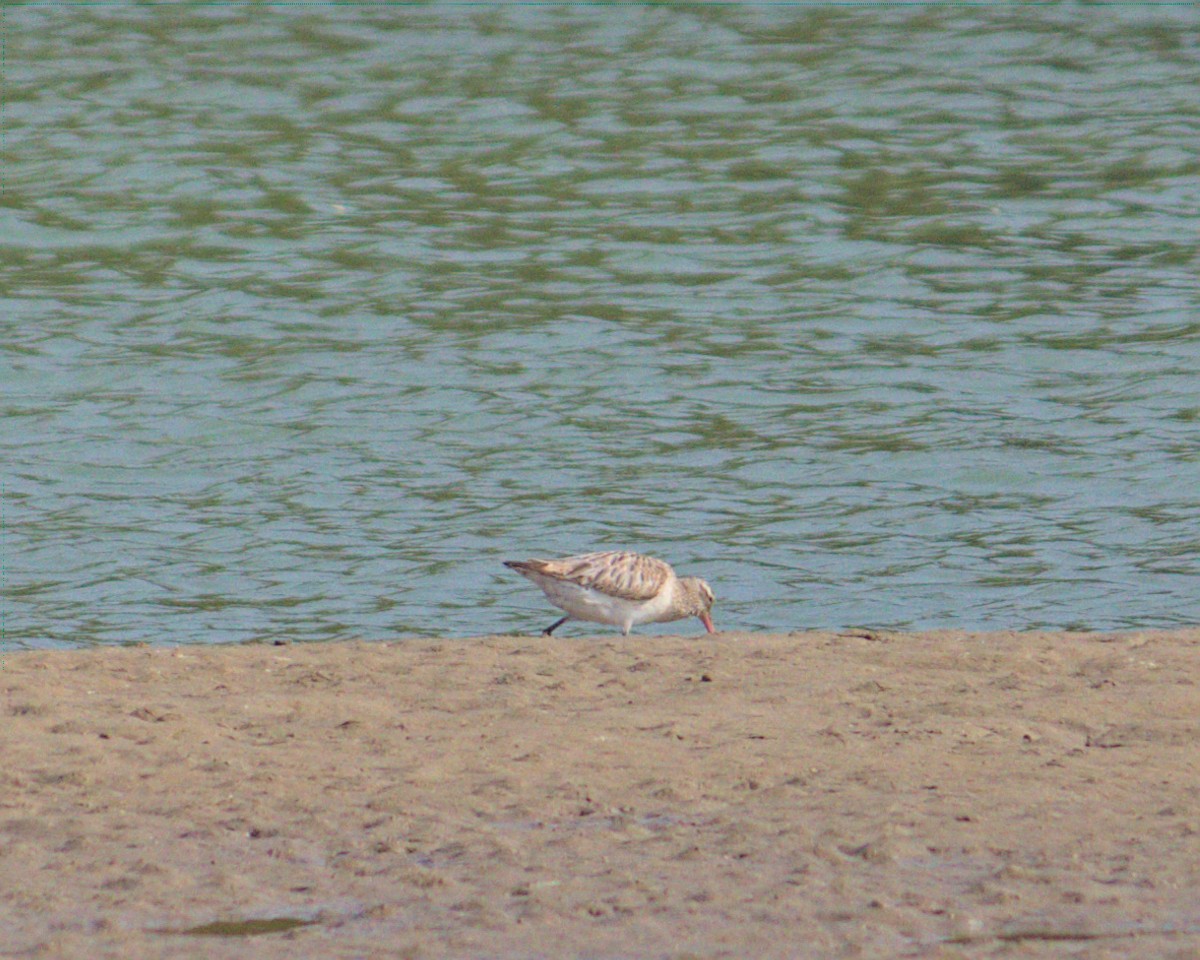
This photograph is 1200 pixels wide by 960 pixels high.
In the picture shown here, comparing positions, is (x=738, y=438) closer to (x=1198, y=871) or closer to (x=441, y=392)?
(x=441, y=392)

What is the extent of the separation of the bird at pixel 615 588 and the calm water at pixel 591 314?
70 centimetres

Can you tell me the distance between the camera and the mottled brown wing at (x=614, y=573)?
435 inches

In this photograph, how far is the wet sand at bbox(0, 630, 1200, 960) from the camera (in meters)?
6.40

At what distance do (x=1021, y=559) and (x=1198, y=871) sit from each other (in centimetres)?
621

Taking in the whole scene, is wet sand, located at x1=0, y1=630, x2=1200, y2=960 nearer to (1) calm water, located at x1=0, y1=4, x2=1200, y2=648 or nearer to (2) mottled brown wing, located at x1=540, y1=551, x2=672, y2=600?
(2) mottled brown wing, located at x1=540, y1=551, x2=672, y2=600

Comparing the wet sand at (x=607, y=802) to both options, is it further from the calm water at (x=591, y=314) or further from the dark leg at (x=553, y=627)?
the calm water at (x=591, y=314)

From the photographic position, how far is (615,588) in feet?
36.4

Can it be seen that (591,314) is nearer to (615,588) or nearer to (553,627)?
A: (553,627)

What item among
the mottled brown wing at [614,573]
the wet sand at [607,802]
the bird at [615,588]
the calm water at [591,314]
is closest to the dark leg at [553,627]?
the bird at [615,588]

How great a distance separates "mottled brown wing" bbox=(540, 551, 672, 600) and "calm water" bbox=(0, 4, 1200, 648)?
0.95m

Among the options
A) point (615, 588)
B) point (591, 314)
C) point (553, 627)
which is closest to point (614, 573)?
point (615, 588)

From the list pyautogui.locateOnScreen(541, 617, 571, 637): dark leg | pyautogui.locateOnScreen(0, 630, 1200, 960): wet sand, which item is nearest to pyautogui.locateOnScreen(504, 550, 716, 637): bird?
pyautogui.locateOnScreen(541, 617, 571, 637): dark leg

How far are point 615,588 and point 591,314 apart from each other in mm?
7433

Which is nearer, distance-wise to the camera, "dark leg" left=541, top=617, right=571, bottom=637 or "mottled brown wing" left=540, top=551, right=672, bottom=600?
"mottled brown wing" left=540, top=551, right=672, bottom=600
